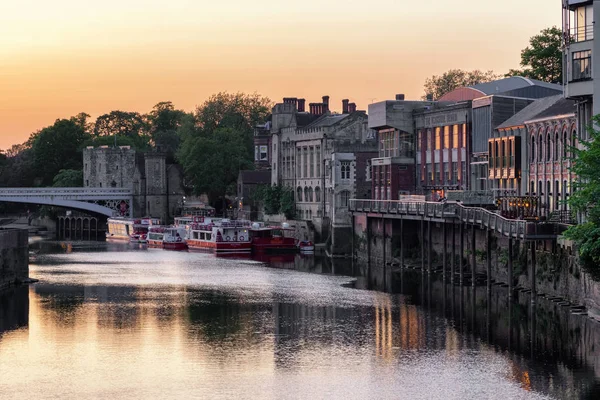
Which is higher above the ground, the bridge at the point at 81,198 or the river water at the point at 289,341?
the bridge at the point at 81,198

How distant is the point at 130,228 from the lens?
13638cm

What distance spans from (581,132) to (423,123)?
32954 millimetres

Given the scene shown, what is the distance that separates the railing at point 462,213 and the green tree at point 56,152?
9893cm

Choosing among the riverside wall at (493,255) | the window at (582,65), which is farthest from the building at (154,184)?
the window at (582,65)

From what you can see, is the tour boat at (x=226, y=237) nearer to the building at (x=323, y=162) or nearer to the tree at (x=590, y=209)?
the building at (x=323, y=162)

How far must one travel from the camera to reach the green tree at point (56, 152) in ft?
615

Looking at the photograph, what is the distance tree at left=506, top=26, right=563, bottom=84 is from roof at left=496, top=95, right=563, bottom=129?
25580mm

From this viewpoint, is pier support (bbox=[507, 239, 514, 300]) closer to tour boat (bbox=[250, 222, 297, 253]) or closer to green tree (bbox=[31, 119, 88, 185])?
tour boat (bbox=[250, 222, 297, 253])

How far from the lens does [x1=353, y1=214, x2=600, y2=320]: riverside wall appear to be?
56.9 metres

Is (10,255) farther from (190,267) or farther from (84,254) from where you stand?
(84,254)

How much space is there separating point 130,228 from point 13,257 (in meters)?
63.8

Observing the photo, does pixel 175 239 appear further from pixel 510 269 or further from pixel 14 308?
pixel 510 269

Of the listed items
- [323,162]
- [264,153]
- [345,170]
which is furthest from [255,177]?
[345,170]

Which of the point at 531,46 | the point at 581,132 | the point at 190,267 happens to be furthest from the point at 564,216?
the point at 531,46
